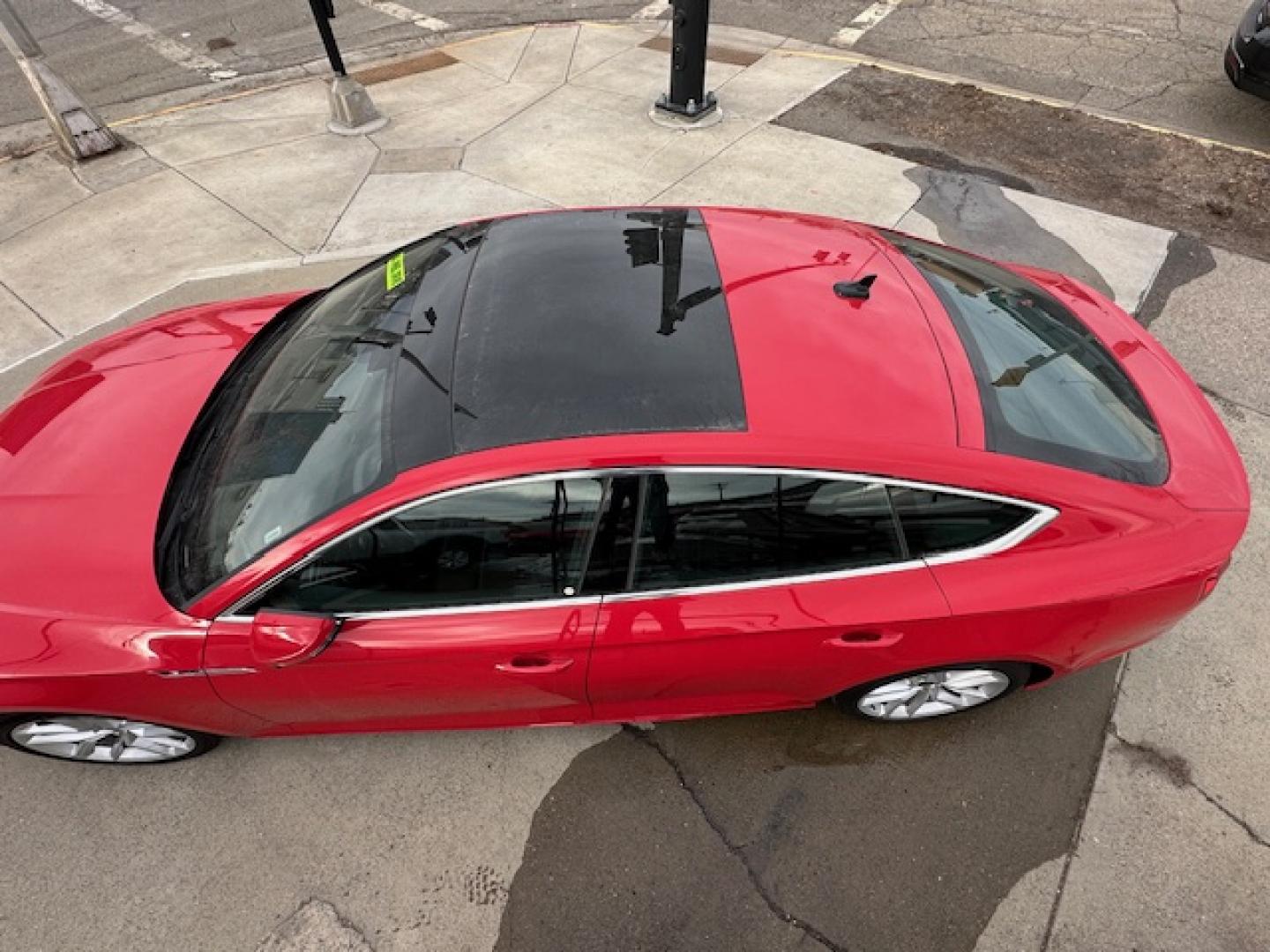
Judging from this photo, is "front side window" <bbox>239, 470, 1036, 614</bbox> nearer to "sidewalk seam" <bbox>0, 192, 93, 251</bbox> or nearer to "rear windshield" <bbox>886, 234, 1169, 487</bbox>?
"rear windshield" <bbox>886, 234, 1169, 487</bbox>

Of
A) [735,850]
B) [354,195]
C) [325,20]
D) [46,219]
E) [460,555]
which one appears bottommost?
[735,850]

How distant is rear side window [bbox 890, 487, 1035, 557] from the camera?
8.00ft

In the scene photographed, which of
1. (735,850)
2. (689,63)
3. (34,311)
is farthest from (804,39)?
(735,850)

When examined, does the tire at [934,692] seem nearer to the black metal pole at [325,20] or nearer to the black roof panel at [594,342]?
the black roof panel at [594,342]

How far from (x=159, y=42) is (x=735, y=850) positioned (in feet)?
36.6

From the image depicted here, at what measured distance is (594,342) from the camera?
2.50 m

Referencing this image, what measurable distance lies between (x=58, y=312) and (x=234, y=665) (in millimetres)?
4290

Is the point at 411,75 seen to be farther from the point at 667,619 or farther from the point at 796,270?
the point at 667,619

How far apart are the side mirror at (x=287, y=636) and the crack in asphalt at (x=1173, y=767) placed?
10.00 ft

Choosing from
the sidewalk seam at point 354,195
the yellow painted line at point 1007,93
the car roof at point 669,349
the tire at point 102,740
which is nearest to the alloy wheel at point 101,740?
the tire at point 102,740

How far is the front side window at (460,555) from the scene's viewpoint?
91.7 inches

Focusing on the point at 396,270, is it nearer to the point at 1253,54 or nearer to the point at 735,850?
the point at 735,850

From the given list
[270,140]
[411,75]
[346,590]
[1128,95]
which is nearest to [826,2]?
[1128,95]

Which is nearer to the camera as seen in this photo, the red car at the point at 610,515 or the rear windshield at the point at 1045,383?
the red car at the point at 610,515
